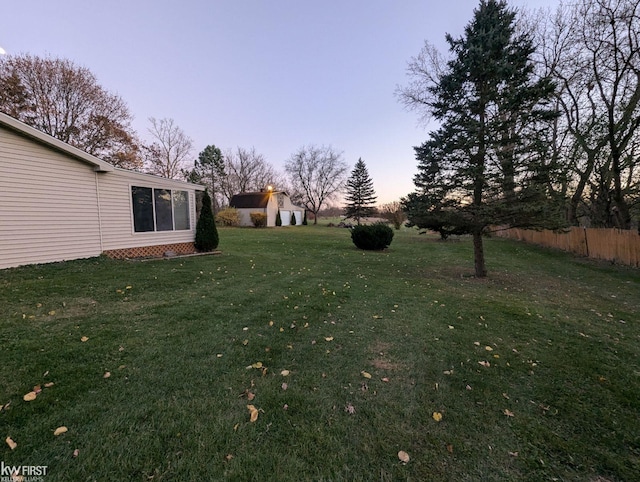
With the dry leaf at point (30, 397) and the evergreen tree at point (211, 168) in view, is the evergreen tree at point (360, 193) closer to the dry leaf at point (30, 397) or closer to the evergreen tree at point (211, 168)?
the evergreen tree at point (211, 168)

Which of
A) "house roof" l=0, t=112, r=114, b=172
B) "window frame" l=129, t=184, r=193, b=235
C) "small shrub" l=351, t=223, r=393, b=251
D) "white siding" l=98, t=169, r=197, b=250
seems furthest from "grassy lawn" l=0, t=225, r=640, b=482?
"small shrub" l=351, t=223, r=393, b=251

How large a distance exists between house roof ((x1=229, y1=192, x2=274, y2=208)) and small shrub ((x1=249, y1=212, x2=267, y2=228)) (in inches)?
56.2

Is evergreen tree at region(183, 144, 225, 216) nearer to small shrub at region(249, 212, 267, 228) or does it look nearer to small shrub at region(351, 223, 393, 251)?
small shrub at region(249, 212, 267, 228)

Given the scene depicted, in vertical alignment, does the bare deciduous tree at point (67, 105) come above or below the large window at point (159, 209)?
above

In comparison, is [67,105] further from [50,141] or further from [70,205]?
[70,205]

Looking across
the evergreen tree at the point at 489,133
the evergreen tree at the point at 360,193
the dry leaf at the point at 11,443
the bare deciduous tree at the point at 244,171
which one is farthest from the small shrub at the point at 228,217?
the dry leaf at the point at 11,443

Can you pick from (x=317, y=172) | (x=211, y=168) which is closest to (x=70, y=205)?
(x=211, y=168)

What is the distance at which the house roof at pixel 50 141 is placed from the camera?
20.4ft

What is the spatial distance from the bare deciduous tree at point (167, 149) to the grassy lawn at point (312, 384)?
94.5ft

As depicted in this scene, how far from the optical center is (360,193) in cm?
3903

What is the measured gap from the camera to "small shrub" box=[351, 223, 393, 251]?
13307 mm

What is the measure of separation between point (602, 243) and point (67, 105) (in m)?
31.1

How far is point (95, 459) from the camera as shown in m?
1.71

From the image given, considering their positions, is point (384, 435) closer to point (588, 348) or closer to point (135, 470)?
point (135, 470)
